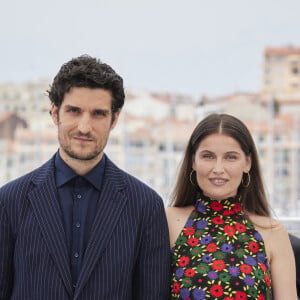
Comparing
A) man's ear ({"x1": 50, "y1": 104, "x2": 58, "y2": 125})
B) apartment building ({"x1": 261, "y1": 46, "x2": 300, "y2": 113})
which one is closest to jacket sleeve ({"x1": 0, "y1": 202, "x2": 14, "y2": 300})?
man's ear ({"x1": 50, "y1": 104, "x2": 58, "y2": 125})

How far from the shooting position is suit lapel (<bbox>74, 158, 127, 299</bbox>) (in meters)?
1.61

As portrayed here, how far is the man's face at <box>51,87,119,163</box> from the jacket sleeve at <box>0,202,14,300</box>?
0.25m

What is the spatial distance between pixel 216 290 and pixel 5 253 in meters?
0.62

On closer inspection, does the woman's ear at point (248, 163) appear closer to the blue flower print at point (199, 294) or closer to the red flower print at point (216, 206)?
the red flower print at point (216, 206)

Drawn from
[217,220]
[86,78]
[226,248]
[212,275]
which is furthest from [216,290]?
[86,78]

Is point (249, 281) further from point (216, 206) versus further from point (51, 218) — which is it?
point (51, 218)

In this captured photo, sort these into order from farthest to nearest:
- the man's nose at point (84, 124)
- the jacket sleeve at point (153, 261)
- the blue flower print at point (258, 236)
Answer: the blue flower print at point (258, 236) → the jacket sleeve at point (153, 261) → the man's nose at point (84, 124)

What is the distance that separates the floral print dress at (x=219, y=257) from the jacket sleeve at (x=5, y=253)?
49cm

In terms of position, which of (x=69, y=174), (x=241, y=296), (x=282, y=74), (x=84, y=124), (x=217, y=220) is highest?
(x=282, y=74)

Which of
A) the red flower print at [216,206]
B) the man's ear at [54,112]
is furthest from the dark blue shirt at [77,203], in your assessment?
the red flower print at [216,206]

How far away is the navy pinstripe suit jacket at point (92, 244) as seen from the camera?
5.29 ft

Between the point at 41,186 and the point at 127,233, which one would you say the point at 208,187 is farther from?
the point at 41,186

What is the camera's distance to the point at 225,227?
195 centimetres

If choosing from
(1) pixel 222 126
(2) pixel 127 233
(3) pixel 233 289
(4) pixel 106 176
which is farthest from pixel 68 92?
(3) pixel 233 289
